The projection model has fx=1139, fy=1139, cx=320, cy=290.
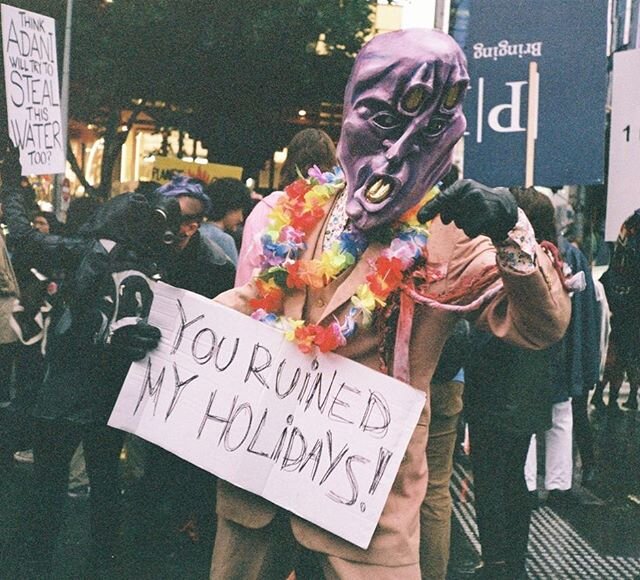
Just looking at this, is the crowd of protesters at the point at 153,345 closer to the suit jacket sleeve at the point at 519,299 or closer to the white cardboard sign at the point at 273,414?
the white cardboard sign at the point at 273,414

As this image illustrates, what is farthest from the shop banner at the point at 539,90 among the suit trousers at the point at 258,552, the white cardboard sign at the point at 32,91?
the suit trousers at the point at 258,552

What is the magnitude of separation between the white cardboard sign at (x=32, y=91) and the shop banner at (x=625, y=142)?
2901mm

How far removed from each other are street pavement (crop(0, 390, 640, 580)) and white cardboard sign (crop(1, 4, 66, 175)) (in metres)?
1.74

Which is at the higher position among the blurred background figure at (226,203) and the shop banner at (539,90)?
the shop banner at (539,90)

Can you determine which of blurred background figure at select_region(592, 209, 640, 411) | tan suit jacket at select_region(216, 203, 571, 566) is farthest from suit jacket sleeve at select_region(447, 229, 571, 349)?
blurred background figure at select_region(592, 209, 640, 411)

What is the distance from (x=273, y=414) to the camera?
2.80 metres

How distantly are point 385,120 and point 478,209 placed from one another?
1.55 feet

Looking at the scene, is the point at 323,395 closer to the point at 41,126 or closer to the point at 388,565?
the point at 388,565

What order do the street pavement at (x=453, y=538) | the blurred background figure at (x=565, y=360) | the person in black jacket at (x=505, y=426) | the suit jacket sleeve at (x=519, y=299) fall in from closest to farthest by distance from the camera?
the suit jacket sleeve at (x=519, y=299) < the person in black jacket at (x=505, y=426) < the blurred background figure at (x=565, y=360) < the street pavement at (x=453, y=538)

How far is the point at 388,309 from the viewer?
2.68 m

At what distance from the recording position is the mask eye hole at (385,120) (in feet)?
8.70

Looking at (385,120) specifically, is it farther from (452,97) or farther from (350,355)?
(350,355)

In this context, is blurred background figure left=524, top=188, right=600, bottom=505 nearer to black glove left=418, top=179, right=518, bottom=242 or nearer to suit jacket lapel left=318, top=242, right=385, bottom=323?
suit jacket lapel left=318, top=242, right=385, bottom=323

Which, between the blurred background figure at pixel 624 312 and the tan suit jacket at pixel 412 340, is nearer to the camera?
the tan suit jacket at pixel 412 340
